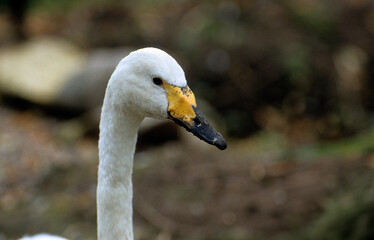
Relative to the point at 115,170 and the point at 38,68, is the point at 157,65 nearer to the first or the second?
the point at 115,170

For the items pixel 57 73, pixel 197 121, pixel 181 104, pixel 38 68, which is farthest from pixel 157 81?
pixel 38 68

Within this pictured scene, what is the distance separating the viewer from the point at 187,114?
2285 mm

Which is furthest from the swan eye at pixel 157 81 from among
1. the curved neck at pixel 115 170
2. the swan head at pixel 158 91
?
the curved neck at pixel 115 170

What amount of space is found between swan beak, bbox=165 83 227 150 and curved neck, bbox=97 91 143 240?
22cm

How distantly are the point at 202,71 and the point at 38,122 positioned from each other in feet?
9.97

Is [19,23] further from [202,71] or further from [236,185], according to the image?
[236,185]

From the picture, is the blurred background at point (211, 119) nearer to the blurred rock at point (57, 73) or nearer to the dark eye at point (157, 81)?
the blurred rock at point (57, 73)

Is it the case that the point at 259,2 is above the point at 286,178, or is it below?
above

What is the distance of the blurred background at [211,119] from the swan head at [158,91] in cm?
177

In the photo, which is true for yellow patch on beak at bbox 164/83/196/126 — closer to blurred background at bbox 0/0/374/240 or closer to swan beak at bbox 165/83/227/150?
swan beak at bbox 165/83/227/150

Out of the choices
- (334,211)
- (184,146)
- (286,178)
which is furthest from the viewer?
(184,146)

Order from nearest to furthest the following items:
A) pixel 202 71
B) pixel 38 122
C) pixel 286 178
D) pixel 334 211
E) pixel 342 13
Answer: pixel 334 211 < pixel 286 178 < pixel 38 122 < pixel 202 71 < pixel 342 13

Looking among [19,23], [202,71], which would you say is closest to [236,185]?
[202,71]

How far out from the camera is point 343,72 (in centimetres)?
861
